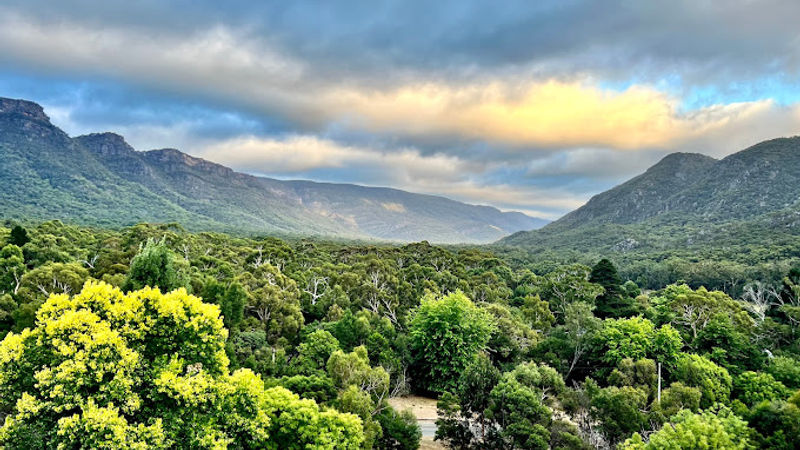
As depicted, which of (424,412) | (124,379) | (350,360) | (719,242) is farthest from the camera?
(719,242)

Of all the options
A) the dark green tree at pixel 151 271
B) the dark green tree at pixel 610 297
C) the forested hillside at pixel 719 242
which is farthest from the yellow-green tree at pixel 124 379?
the forested hillside at pixel 719 242

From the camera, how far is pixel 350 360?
78.9ft

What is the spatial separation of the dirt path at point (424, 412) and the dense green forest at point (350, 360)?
1.10 m

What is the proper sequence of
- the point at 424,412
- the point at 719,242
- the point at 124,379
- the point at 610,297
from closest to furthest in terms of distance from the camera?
1. the point at 124,379
2. the point at 424,412
3. the point at 610,297
4. the point at 719,242

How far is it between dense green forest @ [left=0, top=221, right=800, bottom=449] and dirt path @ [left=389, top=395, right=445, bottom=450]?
1.10 m

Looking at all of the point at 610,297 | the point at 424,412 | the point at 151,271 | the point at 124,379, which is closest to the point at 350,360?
the point at 424,412

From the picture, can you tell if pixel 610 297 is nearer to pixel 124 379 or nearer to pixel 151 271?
pixel 151 271

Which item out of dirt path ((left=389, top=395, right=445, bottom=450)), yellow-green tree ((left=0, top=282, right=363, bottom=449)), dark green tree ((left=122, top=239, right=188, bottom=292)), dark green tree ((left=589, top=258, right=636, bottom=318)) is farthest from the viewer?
dark green tree ((left=589, top=258, right=636, bottom=318))

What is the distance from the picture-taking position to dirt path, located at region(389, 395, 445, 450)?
27.1 metres

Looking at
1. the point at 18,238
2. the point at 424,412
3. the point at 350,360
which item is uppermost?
the point at 18,238

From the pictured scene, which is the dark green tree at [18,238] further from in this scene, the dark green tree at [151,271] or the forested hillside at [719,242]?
the forested hillside at [719,242]

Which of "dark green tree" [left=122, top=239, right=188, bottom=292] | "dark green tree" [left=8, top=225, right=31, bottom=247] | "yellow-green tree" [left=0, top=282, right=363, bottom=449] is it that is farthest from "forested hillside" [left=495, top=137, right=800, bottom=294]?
"dark green tree" [left=8, top=225, right=31, bottom=247]

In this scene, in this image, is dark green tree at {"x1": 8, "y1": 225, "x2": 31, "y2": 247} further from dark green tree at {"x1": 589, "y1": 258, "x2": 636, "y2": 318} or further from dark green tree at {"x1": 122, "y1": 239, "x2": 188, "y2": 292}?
dark green tree at {"x1": 589, "y1": 258, "x2": 636, "y2": 318}

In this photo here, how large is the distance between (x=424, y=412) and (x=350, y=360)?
40.5 feet
